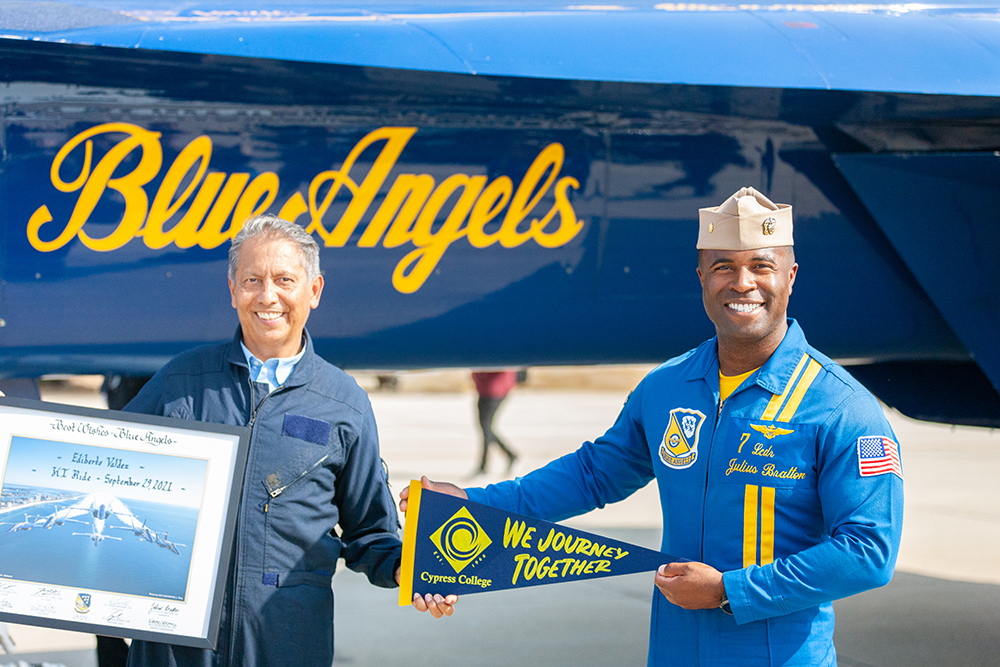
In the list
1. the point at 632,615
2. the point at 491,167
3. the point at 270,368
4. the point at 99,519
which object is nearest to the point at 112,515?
the point at 99,519

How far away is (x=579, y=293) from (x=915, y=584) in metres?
4.21

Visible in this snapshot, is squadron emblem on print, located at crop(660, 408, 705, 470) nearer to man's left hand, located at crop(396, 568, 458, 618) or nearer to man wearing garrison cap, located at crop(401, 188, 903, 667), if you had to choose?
man wearing garrison cap, located at crop(401, 188, 903, 667)

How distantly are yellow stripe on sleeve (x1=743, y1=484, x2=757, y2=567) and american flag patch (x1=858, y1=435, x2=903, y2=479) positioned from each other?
0.27 metres

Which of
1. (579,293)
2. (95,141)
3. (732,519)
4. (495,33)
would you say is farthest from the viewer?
(579,293)

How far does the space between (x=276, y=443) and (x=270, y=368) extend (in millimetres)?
218

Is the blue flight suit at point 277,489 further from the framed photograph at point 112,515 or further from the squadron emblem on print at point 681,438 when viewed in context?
the squadron emblem on print at point 681,438

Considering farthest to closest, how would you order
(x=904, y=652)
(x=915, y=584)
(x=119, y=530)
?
1. (x=915, y=584)
2. (x=904, y=652)
3. (x=119, y=530)

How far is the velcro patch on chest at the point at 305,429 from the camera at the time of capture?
2.52 meters

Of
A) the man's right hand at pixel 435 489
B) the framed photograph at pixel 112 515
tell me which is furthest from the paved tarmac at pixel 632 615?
the man's right hand at pixel 435 489

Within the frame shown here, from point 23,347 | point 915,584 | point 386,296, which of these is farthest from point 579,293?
point 915,584

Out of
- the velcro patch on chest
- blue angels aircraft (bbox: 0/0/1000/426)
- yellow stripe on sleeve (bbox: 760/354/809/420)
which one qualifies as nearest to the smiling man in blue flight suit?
the velcro patch on chest

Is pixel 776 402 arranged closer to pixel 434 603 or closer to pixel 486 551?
pixel 486 551

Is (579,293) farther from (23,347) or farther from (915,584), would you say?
(915,584)

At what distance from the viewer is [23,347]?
147 inches
